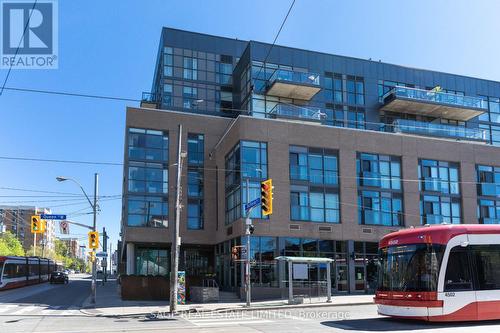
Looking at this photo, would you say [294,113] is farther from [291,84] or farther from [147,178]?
[147,178]

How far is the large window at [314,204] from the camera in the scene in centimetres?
3456

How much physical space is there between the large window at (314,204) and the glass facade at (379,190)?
211 cm

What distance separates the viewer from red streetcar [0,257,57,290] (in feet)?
138

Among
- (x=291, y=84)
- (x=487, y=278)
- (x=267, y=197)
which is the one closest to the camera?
(x=487, y=278)

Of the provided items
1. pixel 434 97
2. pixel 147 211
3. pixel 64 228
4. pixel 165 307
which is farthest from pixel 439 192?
pixel 64 228

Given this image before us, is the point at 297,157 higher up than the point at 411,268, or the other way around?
the point at 297,157

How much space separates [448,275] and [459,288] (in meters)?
0.52

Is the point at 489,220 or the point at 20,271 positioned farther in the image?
the point at 20,271

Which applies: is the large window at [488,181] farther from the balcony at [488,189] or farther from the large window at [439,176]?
the large window at [439,176]

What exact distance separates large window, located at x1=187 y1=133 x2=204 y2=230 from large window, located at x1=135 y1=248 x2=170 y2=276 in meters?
4.96

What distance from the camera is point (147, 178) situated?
40531 mm

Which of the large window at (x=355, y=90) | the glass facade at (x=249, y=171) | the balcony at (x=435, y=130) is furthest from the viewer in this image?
the large window at (x=355, y=90)

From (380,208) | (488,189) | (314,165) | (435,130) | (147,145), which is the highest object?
(435,130)

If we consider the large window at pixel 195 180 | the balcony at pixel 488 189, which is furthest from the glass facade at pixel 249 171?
the balcony at pixel 488 189
